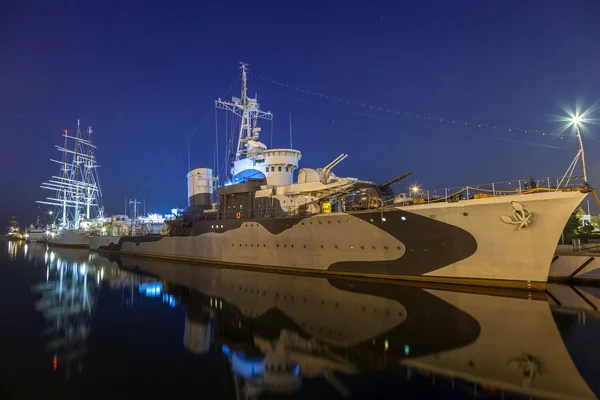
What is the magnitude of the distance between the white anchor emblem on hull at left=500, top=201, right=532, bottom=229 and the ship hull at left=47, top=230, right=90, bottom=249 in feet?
171

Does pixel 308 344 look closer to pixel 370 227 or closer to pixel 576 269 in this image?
pixel 370 227

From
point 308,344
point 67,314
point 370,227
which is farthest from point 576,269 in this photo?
point 67,314

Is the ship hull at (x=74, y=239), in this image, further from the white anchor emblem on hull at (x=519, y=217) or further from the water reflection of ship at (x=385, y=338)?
the white anchor emblem on hull at (x=519, y=217)

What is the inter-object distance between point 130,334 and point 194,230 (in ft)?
51.0

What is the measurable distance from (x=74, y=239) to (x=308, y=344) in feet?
181

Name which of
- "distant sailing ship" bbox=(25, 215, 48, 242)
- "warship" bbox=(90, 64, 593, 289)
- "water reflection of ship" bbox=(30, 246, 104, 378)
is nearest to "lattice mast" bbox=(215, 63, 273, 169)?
"warship" bbox=(90, 64, 593, 289)

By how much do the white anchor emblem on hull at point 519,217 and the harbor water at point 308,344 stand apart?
226 cm

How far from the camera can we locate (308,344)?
20.1ft

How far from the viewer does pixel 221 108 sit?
24359 millimetres

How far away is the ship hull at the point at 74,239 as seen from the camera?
156 feet

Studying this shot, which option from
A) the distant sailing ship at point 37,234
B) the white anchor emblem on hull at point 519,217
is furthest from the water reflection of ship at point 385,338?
the distant sailing ship at point 37,234

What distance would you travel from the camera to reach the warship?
10.5m

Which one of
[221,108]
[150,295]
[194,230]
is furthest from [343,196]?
[221,108]

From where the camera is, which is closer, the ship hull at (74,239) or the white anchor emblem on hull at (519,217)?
the white anchor emblem on hull at (519,217)
